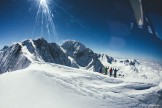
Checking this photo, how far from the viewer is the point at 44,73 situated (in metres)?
7.64

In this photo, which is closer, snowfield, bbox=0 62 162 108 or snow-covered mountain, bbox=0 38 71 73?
snowfield, bbox=0 62 162 108

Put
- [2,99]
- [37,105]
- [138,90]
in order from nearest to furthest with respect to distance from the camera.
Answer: [37,105], [2,99], [138,90]

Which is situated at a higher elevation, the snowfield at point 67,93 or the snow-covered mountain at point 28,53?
the snow-covered mountain at point 28,53

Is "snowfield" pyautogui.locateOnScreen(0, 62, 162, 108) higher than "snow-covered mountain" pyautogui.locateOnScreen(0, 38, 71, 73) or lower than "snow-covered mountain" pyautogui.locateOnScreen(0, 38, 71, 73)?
lower

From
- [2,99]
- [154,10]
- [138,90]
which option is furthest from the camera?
[138,90]

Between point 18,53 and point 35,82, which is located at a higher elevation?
point 18,53

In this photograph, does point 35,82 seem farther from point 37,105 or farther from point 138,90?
point 138,90

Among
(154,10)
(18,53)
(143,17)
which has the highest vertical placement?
(18,53)

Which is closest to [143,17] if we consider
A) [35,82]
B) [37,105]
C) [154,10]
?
[154,10]

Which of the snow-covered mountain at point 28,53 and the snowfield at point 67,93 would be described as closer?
the snowfield at point 67,93

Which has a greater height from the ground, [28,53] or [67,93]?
[28,53]

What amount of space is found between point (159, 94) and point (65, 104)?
4.31m

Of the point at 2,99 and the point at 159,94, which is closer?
the point at 2,99

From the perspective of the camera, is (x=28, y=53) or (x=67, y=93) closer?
(x=67, y=93)
